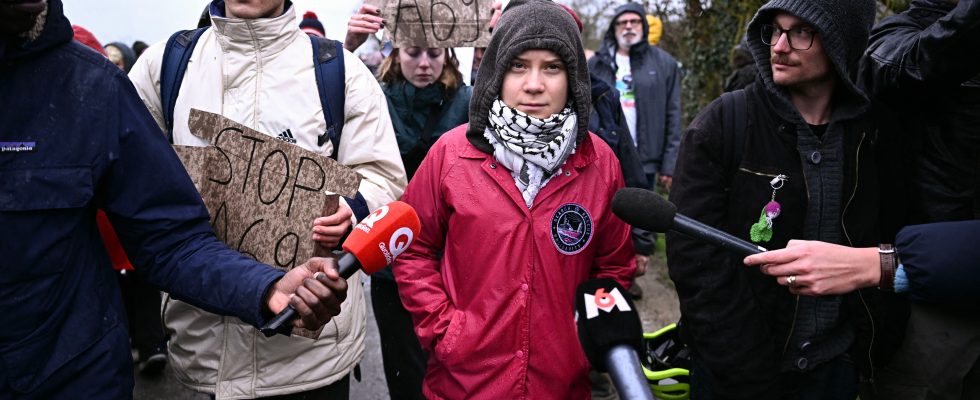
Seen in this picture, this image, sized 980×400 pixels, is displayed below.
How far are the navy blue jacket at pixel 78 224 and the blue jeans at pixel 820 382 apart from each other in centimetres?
180

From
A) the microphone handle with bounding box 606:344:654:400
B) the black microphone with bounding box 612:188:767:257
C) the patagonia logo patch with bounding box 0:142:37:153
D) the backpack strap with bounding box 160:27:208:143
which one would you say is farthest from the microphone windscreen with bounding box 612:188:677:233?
the backpack strap with bounding box 160:27:208:143

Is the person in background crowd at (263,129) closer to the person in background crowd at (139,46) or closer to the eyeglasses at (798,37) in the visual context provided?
the eyeglasses at (798,37)

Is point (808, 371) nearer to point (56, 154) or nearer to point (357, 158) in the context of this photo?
point (357, 158)

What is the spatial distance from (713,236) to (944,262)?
0.82 m

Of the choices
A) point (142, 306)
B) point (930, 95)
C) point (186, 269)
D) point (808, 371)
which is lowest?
point (142, 306)

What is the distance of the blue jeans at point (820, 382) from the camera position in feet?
9.27

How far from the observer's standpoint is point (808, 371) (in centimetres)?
281

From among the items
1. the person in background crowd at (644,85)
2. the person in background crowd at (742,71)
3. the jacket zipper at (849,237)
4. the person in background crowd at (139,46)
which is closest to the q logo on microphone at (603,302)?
the jacket zipper at (849,237)

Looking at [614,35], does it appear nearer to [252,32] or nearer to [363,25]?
[363,25]

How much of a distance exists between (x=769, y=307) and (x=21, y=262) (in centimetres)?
233

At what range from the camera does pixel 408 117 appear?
421cm

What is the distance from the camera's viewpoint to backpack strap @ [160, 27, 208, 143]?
287cm

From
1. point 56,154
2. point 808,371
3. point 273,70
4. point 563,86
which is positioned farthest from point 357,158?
point 808,371

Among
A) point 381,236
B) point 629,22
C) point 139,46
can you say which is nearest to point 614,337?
point 381,236
